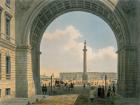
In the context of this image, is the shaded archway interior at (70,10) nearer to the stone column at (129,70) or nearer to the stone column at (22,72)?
the stone column at (129,70)

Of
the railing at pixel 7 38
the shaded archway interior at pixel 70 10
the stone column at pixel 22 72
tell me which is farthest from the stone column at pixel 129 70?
the railing at pixel 7 38

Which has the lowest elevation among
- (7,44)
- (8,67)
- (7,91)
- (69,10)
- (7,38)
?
(7,91)

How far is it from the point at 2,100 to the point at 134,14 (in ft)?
55.5

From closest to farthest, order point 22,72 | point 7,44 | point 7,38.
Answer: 1. point 7,44
2. point 7,38
3. point 22,72

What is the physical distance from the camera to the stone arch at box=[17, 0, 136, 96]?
45531 mm

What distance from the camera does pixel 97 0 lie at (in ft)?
154

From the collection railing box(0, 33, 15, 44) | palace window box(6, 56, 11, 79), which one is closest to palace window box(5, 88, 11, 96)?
palace window box(6, 56, 11, 79)

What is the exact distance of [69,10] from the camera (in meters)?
53.6

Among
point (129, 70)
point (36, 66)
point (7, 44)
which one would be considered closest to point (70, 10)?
point (36, 66)

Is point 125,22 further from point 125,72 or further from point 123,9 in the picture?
point 125,72

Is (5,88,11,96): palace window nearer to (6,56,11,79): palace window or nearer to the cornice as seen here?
(6,56,11,79): palace window

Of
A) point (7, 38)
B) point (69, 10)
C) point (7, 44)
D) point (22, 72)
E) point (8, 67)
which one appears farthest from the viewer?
point (69, 10)

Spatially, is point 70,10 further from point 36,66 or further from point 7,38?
point 7,38

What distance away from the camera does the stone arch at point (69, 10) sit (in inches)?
1793
